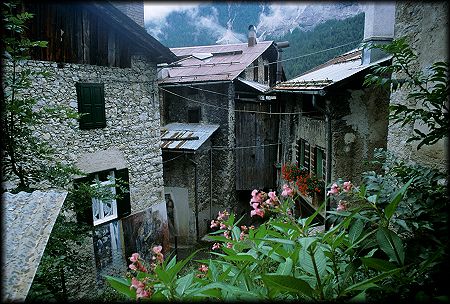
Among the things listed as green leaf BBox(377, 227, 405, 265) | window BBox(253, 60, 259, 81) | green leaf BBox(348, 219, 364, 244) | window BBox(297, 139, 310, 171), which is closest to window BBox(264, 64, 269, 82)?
window BBox(253, 60, 259, 81)

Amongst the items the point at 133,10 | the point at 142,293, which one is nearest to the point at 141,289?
the point at 142,293

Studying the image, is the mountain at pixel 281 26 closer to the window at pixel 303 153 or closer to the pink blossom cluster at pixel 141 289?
the window at pixel 303 153

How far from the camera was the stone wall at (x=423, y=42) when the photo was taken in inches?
111

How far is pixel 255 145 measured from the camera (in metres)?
14.0

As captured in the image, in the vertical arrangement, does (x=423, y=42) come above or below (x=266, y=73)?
below

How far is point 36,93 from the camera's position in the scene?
6.45 meters

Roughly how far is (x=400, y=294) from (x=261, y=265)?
99 cm

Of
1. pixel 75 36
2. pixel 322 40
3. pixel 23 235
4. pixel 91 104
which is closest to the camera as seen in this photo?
pixel 23 235

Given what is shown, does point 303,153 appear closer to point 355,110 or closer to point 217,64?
point 355,110

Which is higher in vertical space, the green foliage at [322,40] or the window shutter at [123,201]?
the green foliage at [322,40]

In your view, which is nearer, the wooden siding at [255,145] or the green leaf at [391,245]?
the green leaf at [391,245]

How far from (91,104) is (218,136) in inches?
268

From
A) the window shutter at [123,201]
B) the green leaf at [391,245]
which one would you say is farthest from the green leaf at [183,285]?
the window shutter at [123,201]

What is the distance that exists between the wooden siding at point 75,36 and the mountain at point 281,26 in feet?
21.7
